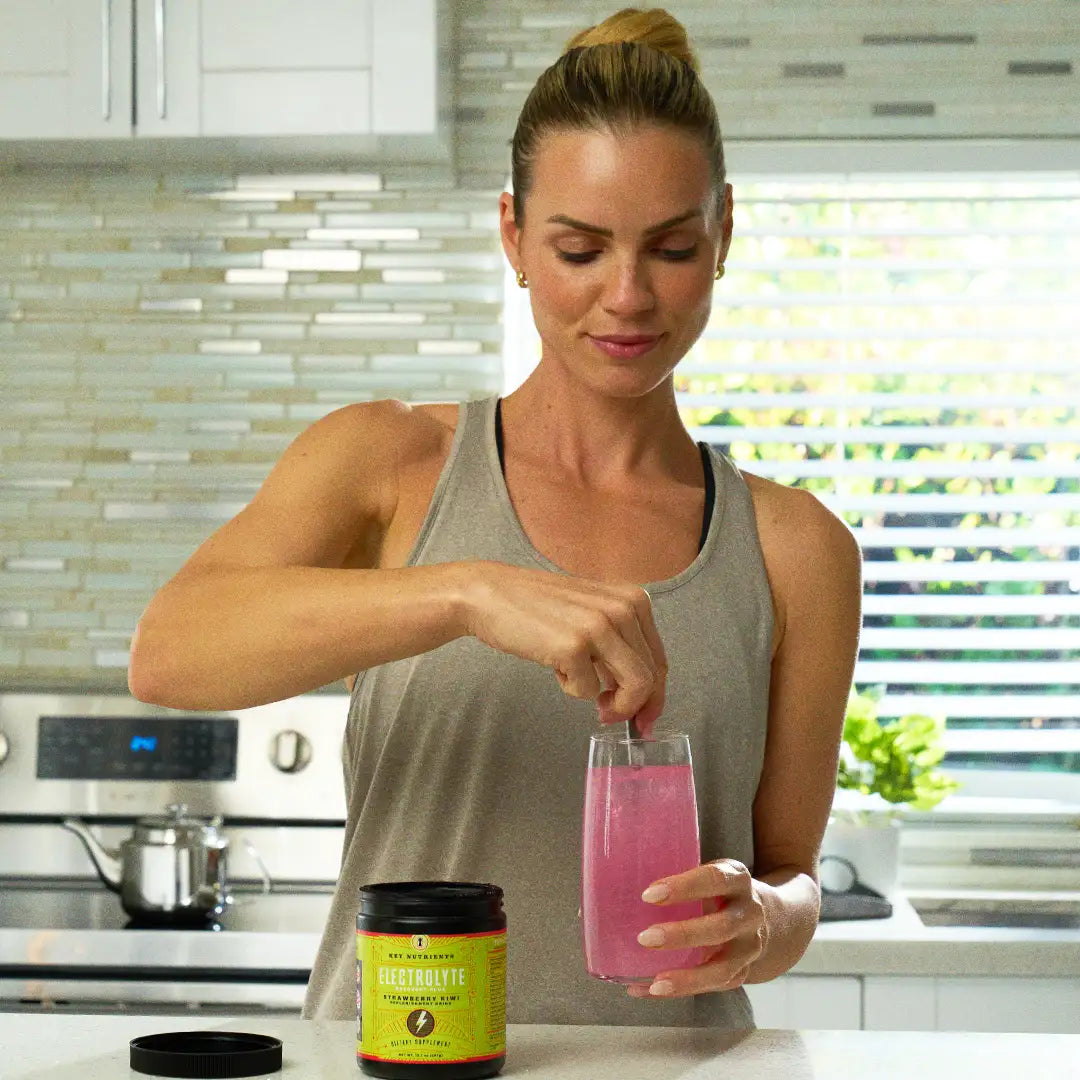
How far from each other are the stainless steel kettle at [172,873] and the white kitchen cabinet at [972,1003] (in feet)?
3.18

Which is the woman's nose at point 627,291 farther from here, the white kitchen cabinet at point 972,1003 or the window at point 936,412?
the window at point 936,412

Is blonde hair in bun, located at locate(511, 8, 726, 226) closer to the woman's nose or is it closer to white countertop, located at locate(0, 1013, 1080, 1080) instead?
the woman's nose

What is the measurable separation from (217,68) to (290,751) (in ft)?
3.70

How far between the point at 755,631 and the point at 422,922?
54cm

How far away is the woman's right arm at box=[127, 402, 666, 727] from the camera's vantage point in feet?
3.52

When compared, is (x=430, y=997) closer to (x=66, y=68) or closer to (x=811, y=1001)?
(x=811, y=1001)

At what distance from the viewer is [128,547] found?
114 inches

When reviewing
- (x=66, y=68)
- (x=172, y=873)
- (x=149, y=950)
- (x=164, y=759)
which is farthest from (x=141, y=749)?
(x=66, y=68)

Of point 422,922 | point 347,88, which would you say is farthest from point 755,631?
point 347,88

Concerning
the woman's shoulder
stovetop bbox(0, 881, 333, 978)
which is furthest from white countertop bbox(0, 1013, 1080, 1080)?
stovetop bbox(0, 881, 333, 978)

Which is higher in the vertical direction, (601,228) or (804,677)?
(601,228)

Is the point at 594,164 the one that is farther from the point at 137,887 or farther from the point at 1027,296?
the point at 1027,296

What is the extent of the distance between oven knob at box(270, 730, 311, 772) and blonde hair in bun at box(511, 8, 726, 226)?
1499mm

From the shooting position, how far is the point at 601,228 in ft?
4.32
